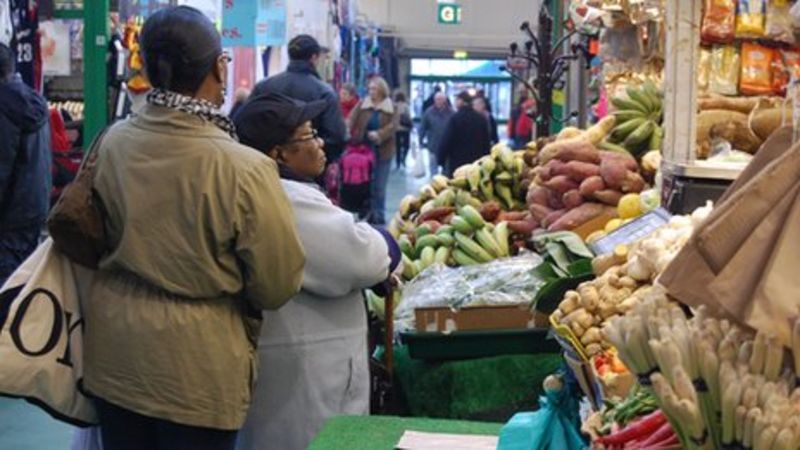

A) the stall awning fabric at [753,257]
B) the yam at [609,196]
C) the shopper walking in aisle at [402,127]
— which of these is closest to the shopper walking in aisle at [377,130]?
the shopper walking in aisle at [402,127]

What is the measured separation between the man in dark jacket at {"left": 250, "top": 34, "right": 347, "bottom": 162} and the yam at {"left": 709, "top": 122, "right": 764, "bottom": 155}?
4430mm

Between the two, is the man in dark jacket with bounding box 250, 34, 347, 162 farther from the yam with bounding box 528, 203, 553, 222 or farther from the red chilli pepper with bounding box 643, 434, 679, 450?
the red chilli pepper with bounding box 643, 434, 679, 450

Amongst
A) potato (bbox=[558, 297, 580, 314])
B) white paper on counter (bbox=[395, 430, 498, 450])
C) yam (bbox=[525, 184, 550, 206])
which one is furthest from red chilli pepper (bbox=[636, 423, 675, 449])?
yam (bbox=[525, 184, 550, 206])

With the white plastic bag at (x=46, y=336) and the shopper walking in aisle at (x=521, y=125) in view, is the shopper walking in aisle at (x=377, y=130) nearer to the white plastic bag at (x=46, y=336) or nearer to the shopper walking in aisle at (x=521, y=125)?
the shopper walking in aisle at (x=521, y=125)

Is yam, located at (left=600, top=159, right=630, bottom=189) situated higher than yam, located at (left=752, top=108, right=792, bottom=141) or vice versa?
yam, located at (left=752, top=108, right=792, bottom=141)

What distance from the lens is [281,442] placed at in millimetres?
3709

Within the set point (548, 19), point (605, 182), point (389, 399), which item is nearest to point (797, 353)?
point (389, 399)

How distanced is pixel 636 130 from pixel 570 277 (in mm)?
2044

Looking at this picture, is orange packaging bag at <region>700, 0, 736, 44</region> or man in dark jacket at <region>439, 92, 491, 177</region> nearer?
orange packaging bag at <region>700, 0, 736, 44</region>

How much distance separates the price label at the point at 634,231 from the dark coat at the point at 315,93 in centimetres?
480

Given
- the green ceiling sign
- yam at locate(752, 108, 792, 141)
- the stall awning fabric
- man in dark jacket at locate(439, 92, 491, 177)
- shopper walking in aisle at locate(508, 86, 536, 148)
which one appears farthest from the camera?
the green ceiling sign

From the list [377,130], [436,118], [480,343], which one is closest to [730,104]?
[480,343]

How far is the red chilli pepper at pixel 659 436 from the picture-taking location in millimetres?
2014

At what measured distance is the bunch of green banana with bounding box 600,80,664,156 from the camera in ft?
18.5
